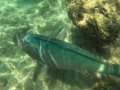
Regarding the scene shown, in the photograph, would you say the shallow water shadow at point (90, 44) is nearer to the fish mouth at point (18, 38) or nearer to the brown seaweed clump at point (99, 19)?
the brown seaweed clump at point (99, 19)

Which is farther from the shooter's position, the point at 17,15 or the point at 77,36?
the point at 17,15

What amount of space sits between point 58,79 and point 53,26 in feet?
6.00

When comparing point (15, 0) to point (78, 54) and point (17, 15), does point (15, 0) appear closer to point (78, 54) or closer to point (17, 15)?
point (17, 15)

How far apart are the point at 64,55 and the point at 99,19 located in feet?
3.65

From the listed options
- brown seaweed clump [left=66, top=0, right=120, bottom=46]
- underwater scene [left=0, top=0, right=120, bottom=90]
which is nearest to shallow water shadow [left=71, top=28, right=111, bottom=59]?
underwater scene [left=0, top=0, right=120, bottom=90]

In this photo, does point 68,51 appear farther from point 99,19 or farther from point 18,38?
point 18,38

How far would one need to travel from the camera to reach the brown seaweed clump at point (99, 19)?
463cm

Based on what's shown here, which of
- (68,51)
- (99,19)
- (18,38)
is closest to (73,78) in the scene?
(68,51)

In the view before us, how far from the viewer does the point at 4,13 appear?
7.50 meters

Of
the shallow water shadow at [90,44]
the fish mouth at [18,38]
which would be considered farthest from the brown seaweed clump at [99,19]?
the fish mouth at [18,38]

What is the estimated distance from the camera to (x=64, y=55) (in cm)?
439

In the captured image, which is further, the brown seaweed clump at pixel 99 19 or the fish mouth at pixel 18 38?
the fish mouth at pixel 18 38

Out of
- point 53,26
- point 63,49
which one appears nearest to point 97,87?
point 63,49

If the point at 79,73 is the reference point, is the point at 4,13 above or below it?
above
